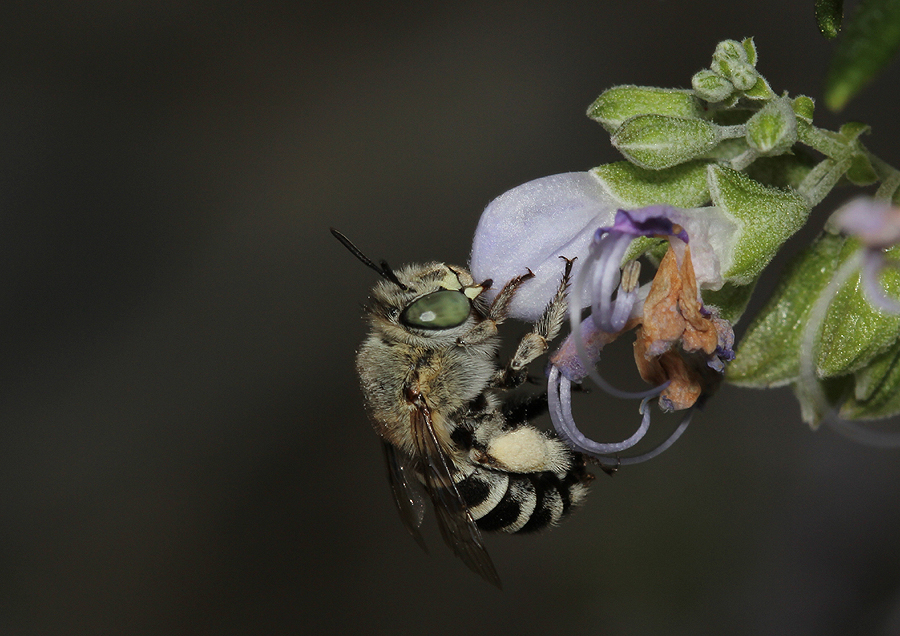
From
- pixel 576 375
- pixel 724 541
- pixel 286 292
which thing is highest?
pixel 576 375

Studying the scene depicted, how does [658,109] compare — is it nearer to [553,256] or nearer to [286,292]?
[553,256]

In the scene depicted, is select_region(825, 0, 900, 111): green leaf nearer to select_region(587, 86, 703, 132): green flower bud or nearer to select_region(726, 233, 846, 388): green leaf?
select_region(587, 86, 703, 132): green flower bud

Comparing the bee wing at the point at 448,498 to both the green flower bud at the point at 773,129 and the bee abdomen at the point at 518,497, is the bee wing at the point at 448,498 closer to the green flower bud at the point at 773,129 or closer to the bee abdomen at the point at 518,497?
the bee abdomen at the point at 518,497

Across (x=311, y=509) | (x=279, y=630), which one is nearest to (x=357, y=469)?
(x=311, y=509)

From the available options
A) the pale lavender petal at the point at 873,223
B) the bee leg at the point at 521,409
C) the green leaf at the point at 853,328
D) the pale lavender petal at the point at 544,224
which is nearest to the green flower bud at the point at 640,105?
the pale lavender petal at the point at 544,224

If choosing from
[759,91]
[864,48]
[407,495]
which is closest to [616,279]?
[759,91]

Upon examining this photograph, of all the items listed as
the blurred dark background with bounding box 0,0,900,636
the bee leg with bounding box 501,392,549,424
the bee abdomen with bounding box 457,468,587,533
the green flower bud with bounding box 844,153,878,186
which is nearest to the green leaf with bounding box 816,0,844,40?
the green flower bud with bounding box 844,153,878,186
